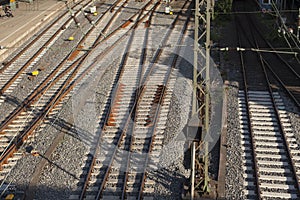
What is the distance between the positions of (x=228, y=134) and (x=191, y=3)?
54.5ft

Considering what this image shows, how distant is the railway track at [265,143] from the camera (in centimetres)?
873

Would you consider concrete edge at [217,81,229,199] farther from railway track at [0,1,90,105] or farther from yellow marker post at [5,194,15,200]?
railway track at [0,1,90,105]

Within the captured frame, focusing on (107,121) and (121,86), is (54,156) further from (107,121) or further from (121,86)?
(121,86)

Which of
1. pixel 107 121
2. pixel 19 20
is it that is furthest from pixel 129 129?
pixel 19 20

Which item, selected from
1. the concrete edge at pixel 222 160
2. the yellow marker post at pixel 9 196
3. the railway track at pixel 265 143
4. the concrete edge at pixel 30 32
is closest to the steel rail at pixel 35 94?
the concrete edge at pixel 30 32

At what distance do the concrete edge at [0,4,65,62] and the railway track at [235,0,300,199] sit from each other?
33.2ft

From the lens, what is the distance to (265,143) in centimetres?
1026

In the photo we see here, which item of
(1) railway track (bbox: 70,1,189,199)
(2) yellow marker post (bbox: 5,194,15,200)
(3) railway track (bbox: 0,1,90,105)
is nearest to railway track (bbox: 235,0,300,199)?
(1) railway track (bbox: 70,1,189,199)

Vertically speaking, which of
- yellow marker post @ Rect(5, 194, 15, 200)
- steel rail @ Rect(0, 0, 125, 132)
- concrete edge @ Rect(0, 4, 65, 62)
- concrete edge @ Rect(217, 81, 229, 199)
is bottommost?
yellow marker post @ Rect(5, 194, 15, 200)

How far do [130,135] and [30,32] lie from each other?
11.8 metres

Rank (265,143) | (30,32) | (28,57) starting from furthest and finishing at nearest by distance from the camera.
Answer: (30,32)
(28,57)
(265,143)

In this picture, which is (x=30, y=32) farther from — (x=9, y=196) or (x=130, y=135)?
(x=9, y=196)

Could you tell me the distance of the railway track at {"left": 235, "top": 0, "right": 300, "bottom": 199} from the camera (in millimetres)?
8734

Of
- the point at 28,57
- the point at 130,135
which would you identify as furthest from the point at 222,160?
the point at 28,57
